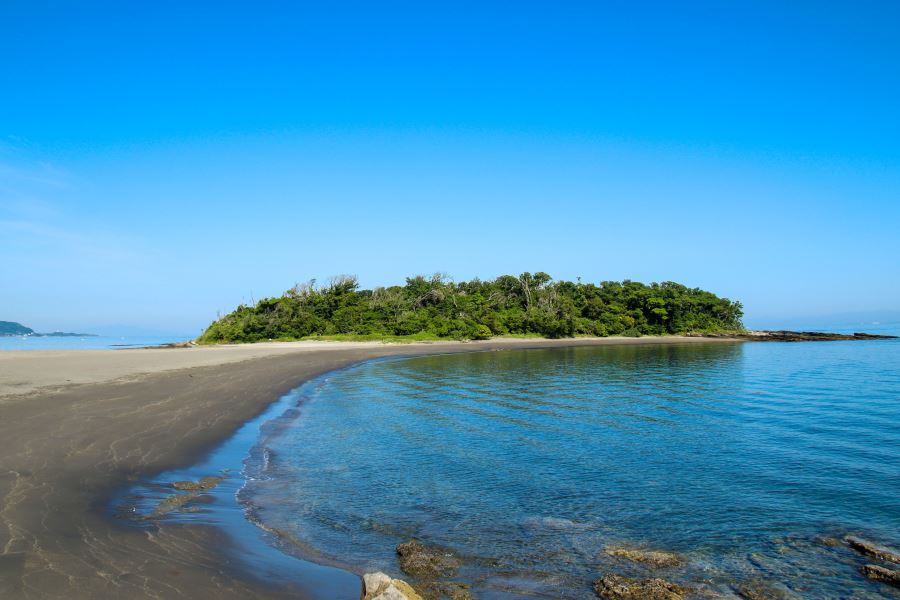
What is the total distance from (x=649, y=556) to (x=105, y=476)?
1016 centimetres

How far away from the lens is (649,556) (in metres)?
7.64

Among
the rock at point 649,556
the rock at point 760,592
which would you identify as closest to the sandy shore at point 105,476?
the rock at point 649,556

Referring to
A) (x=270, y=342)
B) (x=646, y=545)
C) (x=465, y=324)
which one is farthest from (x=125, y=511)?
(x=465, y=324)

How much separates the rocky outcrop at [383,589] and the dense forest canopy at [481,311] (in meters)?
69.1

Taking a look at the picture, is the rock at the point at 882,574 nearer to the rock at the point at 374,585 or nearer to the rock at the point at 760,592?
the rock at the point at 760,592

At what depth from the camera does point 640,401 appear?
74.5 ft

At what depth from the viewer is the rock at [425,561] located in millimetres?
7090

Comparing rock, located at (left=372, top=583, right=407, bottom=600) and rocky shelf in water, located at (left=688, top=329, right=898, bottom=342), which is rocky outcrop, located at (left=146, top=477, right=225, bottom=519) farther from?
rocky shelf in water, located at (left=688, top=329, right=898, bottom=342)

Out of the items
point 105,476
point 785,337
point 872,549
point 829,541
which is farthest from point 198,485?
point 785,337

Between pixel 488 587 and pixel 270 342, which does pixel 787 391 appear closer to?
pixel 488 587

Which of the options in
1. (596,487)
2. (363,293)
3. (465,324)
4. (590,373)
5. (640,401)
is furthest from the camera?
(363,293)

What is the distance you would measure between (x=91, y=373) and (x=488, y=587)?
2723 centimetres

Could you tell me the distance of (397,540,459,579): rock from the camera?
7090mm

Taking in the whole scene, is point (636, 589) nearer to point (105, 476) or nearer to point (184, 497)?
point (184, 497)
